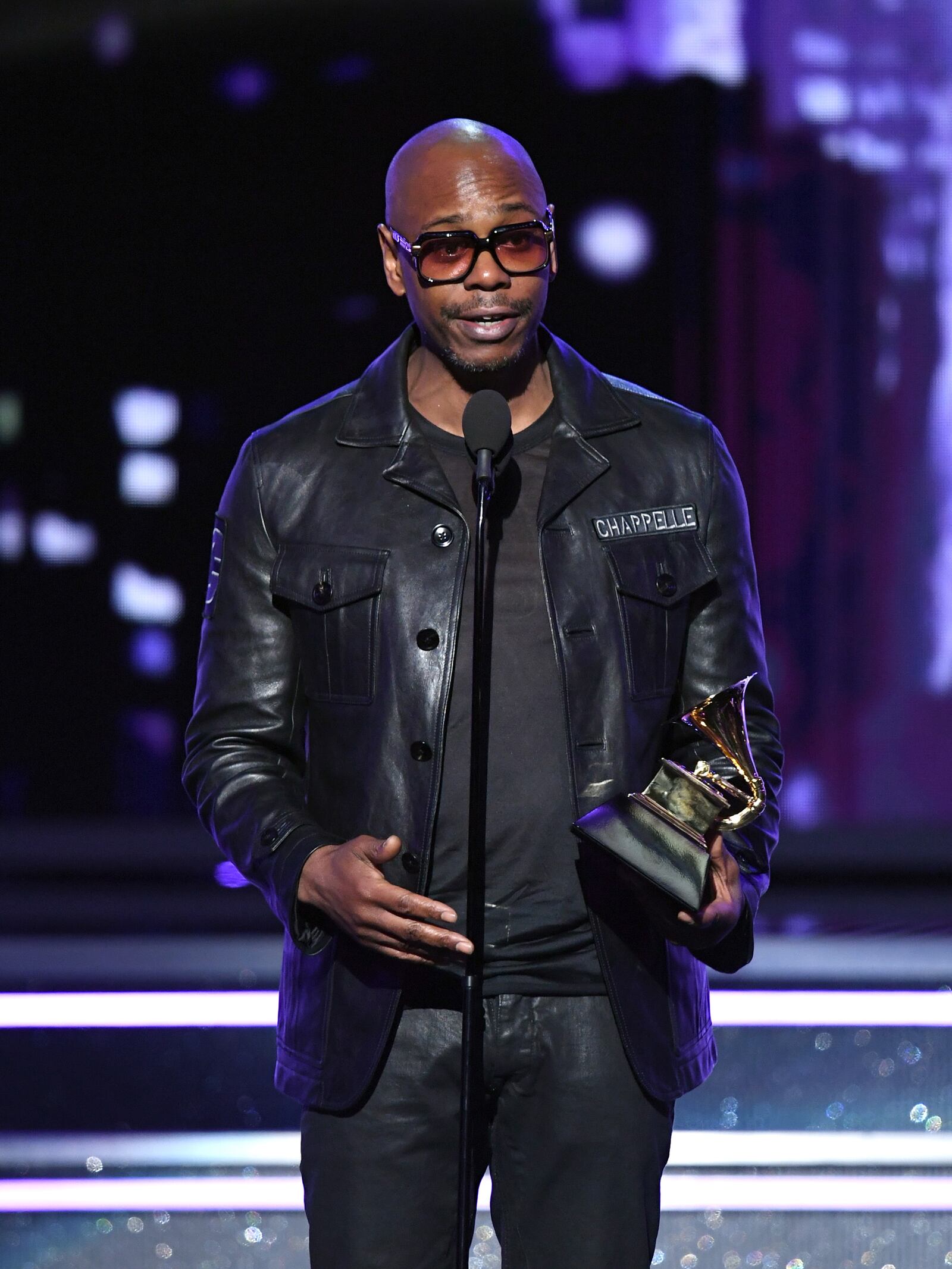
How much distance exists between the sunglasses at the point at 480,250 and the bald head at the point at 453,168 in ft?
0.11

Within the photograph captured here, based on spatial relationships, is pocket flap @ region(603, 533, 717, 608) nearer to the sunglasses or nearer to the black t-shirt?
the black t-shirt

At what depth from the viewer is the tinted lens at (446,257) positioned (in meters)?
1.60

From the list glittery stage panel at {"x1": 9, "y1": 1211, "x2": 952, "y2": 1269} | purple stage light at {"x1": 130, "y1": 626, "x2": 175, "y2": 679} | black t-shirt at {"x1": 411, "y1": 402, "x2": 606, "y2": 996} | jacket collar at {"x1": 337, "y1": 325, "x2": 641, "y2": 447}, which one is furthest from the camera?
purple stage light at {"x1": 130, "y1": 626, "x2": 175, "y2": 679}

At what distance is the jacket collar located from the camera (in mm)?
1674

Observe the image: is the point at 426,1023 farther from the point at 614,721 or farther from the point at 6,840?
the point at 6,840

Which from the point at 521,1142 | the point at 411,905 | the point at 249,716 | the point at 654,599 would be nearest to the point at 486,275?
the point at 654,599

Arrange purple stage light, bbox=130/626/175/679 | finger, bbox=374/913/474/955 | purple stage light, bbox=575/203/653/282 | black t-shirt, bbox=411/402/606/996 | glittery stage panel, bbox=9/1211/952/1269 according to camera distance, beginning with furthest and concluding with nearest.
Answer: purple stage light, bbox=130/626/175/679 < purple stage light, bbox=575/203/653/282 < glittery stage panel, bbox=9/1211/952/1269 < black t-shirt, bbox=411/402/606/996 < finger, bbox=374/913/474/955

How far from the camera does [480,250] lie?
5.25ft

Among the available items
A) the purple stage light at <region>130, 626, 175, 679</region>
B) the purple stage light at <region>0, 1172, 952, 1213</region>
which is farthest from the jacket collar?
the purple stage light at <region>130, 626, 175, 679</region>

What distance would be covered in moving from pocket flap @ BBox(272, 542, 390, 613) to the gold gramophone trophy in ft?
1.16

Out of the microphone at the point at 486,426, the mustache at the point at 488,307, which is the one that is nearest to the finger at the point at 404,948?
the microphone at the point at 486,426

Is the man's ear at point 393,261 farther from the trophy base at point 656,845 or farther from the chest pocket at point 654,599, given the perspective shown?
the trophy base at point 656,845

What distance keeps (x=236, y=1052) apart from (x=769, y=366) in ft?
7.66

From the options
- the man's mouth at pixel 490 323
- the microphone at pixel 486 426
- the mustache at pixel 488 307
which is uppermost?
the mustache at pixel 488 307
